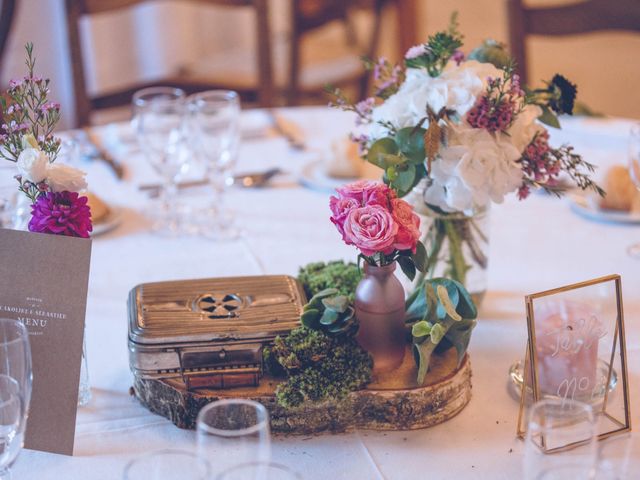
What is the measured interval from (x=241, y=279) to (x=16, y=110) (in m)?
0.34

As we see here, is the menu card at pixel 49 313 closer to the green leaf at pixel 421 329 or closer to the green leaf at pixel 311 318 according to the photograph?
the green leaf at pixel 311 318

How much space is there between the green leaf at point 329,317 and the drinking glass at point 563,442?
284mm

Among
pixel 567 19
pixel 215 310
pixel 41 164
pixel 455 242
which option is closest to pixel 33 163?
pixel 41 164

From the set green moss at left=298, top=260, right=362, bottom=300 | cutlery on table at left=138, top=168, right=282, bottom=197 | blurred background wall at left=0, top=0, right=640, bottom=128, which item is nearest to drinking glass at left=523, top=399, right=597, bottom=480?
A: green moss at left=298, top=260, right=362, bottom=300

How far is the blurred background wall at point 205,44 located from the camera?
3.48m

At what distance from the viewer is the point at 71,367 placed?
905mm

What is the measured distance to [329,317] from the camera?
0.94 metres

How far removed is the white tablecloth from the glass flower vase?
0.29ft

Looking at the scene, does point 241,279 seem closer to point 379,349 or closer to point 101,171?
point 379,349

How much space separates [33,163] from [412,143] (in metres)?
0.45

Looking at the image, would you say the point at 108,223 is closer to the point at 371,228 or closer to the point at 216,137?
the point at 216,137

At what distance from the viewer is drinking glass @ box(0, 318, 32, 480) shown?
798 millimetres

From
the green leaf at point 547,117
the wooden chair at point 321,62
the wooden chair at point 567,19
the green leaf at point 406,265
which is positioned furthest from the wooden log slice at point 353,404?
the wooden chair at point 321,62

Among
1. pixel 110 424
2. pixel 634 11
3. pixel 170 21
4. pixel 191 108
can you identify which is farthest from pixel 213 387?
pixel 170 21
